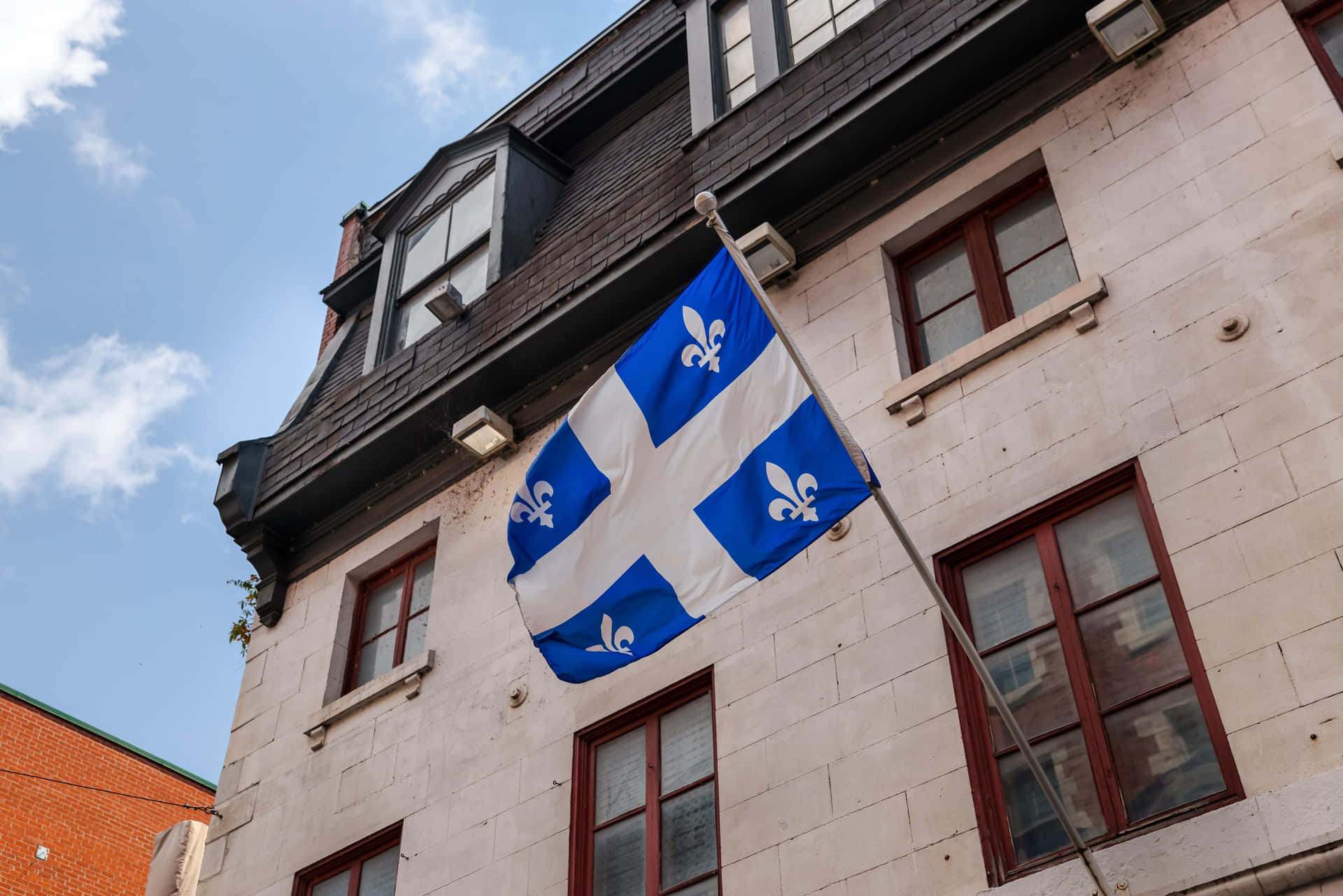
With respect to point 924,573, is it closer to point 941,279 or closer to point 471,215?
point 941,279

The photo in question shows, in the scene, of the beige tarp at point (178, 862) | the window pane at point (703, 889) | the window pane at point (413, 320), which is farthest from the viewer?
the window pane at point (413, 320)

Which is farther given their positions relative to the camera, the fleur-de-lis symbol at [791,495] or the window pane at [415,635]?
the window pane at [415,635]

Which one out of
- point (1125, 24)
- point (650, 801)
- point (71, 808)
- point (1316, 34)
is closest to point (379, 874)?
point (650, 801)

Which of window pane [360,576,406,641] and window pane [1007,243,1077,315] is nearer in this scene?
window pane [1007,243,1077,315]

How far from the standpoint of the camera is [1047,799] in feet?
26.9

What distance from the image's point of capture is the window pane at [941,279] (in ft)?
37.2

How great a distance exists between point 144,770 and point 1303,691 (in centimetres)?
2285

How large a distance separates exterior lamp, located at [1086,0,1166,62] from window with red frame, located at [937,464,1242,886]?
3.69 m

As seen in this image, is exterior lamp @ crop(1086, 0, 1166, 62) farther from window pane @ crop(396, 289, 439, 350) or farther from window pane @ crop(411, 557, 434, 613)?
window pane @ crop(396, 289, 439, 350)

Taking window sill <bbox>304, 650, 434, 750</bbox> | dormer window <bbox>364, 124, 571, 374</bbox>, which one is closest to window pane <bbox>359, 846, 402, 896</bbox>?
window sill <bbox>304, 650, 434, 750</bbox>

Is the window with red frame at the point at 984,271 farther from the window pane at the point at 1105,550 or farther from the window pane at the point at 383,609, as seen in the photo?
the window pane at the point at 383,609

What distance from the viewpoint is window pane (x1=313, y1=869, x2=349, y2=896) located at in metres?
12.4

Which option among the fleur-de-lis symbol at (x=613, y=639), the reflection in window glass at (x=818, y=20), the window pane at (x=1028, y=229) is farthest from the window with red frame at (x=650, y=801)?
the reflection in window glass at (x=818, y=20)

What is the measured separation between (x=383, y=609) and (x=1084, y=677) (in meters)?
8.05
